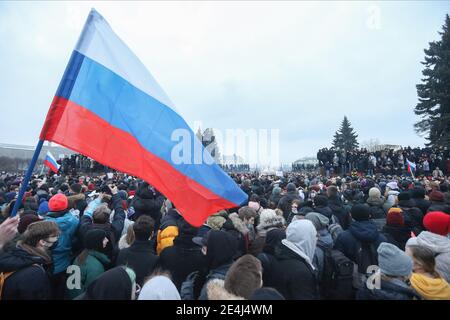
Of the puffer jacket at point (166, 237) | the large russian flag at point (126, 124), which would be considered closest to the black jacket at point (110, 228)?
the puffer jacket at point (166, 237)

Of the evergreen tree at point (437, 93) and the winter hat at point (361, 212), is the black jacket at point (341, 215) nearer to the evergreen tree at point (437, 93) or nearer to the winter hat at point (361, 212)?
the winter hat at point (361, 212)

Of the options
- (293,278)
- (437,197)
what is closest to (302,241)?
(293,278)

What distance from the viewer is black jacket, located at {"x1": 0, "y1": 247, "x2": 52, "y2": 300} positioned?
8.54 feet

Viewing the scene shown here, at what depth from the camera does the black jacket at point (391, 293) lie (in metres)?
2.63

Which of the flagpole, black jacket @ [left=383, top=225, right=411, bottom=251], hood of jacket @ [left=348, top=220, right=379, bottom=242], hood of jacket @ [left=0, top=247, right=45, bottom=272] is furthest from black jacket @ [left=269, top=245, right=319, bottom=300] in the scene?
the flagpole

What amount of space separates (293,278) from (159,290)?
143cm

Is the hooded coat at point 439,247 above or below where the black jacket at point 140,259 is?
above

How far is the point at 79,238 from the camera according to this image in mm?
4137

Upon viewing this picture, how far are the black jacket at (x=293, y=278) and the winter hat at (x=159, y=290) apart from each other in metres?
1.19

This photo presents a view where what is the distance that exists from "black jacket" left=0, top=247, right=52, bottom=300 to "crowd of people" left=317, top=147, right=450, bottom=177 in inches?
937

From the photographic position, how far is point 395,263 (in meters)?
2.76

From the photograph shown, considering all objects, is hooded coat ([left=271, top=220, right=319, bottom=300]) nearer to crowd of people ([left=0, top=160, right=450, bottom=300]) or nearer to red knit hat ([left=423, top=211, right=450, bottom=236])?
crowd of people ([left=0, top=160, right=450, bottom=300])
